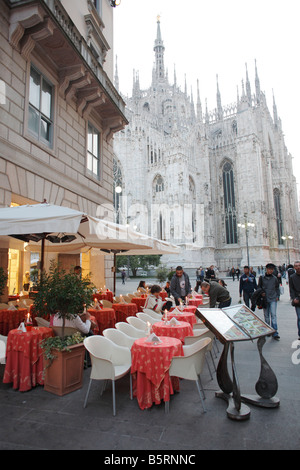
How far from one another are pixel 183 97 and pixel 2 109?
61.0m

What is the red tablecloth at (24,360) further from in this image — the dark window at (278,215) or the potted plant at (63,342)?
the dark window at (278,215)

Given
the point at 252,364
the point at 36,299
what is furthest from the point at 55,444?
the point at 252,364

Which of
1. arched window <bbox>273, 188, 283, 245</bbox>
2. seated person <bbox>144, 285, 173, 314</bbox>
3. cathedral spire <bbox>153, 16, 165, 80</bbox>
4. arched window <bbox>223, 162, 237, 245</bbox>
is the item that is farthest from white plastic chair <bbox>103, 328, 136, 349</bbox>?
cathedral spire <bbox>153, 16, 165, 80</bbox>

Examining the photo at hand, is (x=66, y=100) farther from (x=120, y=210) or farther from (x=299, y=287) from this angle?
(x=120, y=210)

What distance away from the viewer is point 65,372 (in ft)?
13.9

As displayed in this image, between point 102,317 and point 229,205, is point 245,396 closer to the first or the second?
point 102,317

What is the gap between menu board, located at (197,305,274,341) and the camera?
3646 mm

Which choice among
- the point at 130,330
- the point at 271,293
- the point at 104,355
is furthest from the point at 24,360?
the point at 271,293

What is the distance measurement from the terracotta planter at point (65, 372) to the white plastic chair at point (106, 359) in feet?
0.97

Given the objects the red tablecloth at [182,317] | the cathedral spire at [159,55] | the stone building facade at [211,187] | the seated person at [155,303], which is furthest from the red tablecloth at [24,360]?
the cathedral spire at [159,55]

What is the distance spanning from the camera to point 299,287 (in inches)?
257

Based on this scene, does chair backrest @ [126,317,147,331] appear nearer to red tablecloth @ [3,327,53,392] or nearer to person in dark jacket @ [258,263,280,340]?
red tablecloth @ [3,327,53,392]

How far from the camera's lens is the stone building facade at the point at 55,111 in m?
7.66

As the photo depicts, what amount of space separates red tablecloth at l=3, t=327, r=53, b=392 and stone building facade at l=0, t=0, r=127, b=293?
13.5 ft
